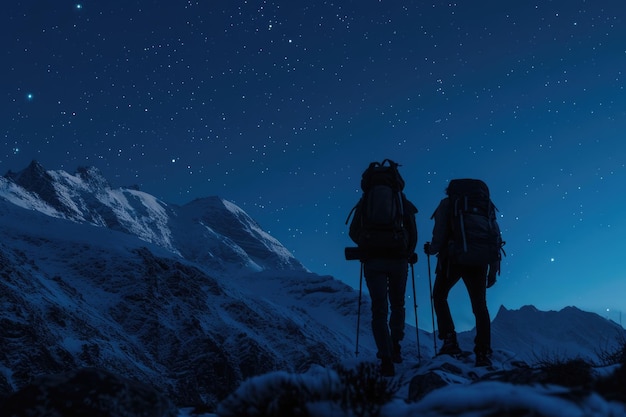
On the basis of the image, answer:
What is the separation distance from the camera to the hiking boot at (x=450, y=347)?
7242 millimetres

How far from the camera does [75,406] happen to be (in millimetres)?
3146

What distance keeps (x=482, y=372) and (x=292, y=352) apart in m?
126

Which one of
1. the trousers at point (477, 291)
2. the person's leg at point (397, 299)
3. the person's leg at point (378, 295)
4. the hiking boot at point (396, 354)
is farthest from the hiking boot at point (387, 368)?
the trousers at point (477, 291)

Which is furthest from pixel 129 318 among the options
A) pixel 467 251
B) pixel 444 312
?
pixel 467 251

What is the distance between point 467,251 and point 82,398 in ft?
16.2

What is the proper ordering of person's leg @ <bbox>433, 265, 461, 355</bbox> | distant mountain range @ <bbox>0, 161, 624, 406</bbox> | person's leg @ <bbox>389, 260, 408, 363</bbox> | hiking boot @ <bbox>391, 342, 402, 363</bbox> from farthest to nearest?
distant mountain range @ <bbox>0, 161, 624, 406</bbox> < person's leg @ <bbox>433, 265, 461, 355</bbox> < hiking boot @ <bbox>391, 342, 402, 363</bbox> < person's leg @ <bbox>389, 260, 408, 363</bbox>

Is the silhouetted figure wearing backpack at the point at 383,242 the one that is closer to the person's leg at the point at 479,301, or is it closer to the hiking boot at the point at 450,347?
the hiking boot at the point at 450,347

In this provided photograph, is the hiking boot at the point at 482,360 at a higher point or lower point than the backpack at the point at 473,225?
lower

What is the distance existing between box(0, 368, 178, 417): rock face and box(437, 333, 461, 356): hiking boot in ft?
15.7

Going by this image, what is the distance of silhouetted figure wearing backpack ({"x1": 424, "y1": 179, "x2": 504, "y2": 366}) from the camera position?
266 inches

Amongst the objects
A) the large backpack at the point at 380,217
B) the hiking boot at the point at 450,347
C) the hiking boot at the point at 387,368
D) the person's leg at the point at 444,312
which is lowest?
the hiking boot at the point at 387,368

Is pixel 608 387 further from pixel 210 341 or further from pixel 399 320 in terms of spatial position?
pixel 210 341

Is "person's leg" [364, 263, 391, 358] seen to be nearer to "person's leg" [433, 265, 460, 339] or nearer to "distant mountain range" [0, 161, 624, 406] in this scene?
"person's leg" [433, 265, 460, 339]

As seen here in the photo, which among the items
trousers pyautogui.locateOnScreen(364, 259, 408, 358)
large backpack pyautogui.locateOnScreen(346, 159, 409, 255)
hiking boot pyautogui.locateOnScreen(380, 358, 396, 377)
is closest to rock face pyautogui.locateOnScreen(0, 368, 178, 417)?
hiking boot pyautogui.locateOnScreen(380, 358, 396, 377)
